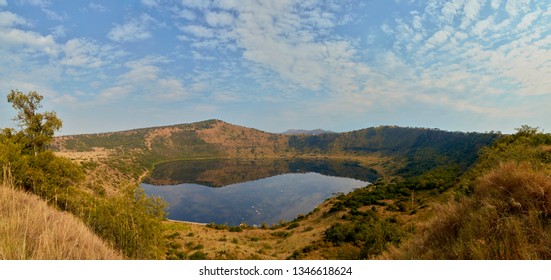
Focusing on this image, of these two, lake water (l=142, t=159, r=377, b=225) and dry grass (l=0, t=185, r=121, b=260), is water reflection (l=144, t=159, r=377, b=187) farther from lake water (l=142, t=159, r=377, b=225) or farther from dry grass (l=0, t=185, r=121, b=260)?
dry grass (l=0, t=185, r=121, b=260)

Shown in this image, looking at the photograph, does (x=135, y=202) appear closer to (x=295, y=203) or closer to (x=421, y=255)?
(x=421, y=255)

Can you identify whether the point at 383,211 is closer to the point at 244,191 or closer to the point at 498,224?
the point at 498,224

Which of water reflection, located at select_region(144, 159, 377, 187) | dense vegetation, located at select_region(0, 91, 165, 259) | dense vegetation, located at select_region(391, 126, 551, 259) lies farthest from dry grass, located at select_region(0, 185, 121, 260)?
water reflection, located at select_region(144, 159, 377, 187)

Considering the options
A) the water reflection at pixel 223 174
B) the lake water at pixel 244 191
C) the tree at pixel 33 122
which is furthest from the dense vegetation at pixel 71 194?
the water reflection at pixel 223 174

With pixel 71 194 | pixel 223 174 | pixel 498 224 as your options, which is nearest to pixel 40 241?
pixel 498 224

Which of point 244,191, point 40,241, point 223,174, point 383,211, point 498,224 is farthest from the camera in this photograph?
point 223,174

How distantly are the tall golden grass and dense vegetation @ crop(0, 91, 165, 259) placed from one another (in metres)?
10.6

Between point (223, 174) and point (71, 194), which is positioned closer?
point (71, 194)

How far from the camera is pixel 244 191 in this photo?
355 ft

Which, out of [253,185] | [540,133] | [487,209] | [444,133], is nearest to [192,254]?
[487,209]

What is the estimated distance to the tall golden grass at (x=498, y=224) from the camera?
507 centimetres

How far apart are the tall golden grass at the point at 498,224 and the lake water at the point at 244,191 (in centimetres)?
6150

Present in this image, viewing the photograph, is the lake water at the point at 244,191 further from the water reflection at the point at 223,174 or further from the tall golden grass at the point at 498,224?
the tall golden grass at the point at 498,224

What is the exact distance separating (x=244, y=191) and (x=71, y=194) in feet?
288
